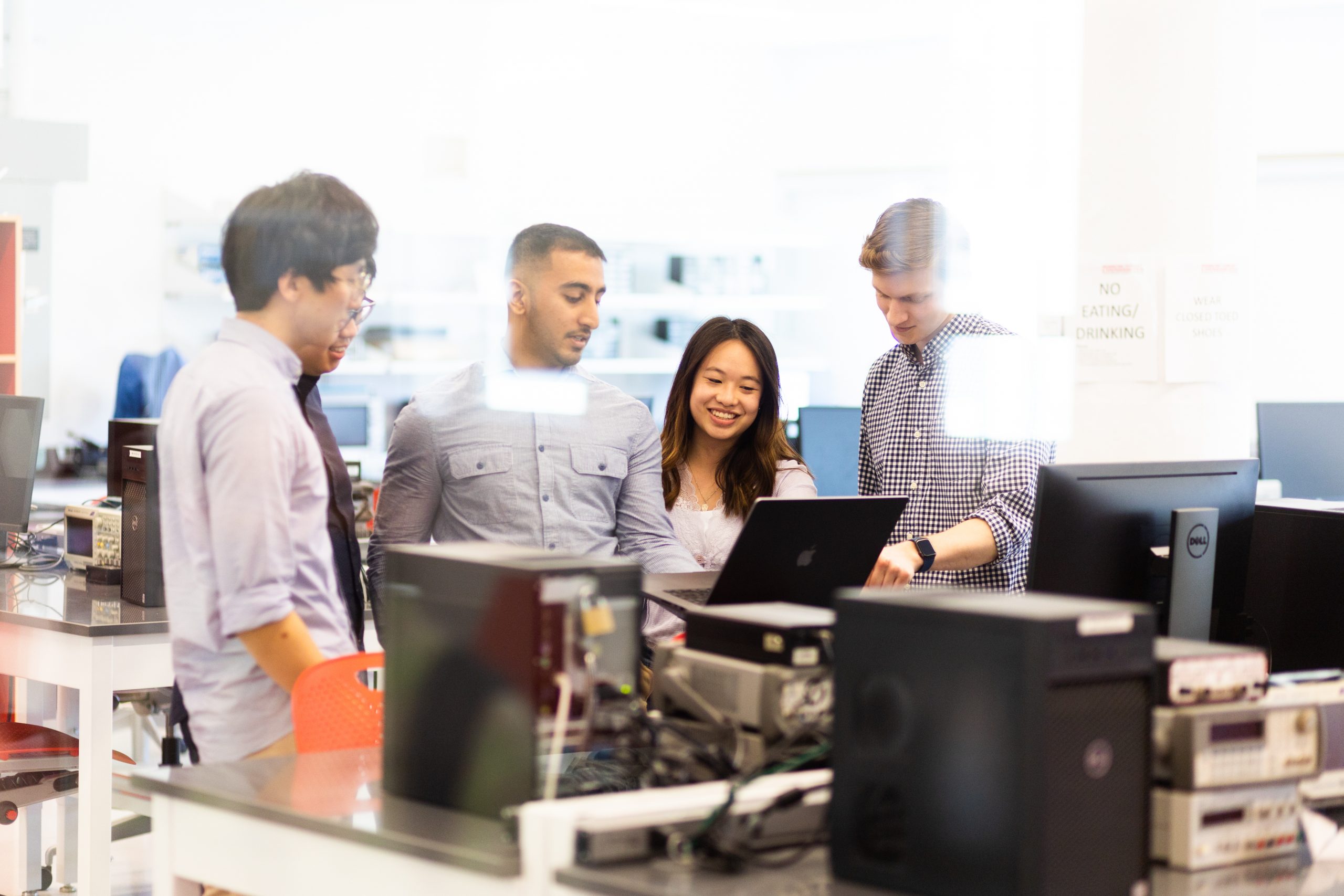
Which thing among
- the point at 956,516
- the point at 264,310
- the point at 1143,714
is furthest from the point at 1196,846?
the point at 956,516

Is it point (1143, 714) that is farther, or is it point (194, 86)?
point (194, 86)

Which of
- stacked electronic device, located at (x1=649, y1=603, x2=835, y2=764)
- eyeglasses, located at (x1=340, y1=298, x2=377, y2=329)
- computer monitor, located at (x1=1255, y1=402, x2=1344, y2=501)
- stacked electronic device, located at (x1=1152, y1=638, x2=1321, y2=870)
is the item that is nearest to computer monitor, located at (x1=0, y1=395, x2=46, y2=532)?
eyeglasses, located at (x1=340, y1=298, x2=377, y2=329)

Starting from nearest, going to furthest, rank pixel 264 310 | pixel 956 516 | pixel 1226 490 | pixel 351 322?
pixel 264 310 < pixel 1226 490 < pixel 351 322 < pixel 956 516

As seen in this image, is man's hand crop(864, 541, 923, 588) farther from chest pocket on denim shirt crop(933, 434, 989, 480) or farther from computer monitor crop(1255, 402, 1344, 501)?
computer monitor crop(1255, 402, 1344, 501)

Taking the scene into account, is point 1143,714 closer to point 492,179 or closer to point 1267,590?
point 1267,590

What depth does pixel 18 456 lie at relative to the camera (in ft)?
11.7

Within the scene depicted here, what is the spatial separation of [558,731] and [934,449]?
1.60 m

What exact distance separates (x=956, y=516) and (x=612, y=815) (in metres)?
1.59

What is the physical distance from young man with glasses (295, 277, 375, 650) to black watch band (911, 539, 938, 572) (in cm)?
101

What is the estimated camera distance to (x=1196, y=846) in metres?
1.37

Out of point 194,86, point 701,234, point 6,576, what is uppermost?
point 194,86

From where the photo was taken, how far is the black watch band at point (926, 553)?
2.55m

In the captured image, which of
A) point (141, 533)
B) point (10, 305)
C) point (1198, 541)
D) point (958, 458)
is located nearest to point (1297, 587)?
point (1198, 541)

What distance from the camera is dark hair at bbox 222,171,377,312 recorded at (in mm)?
1801
